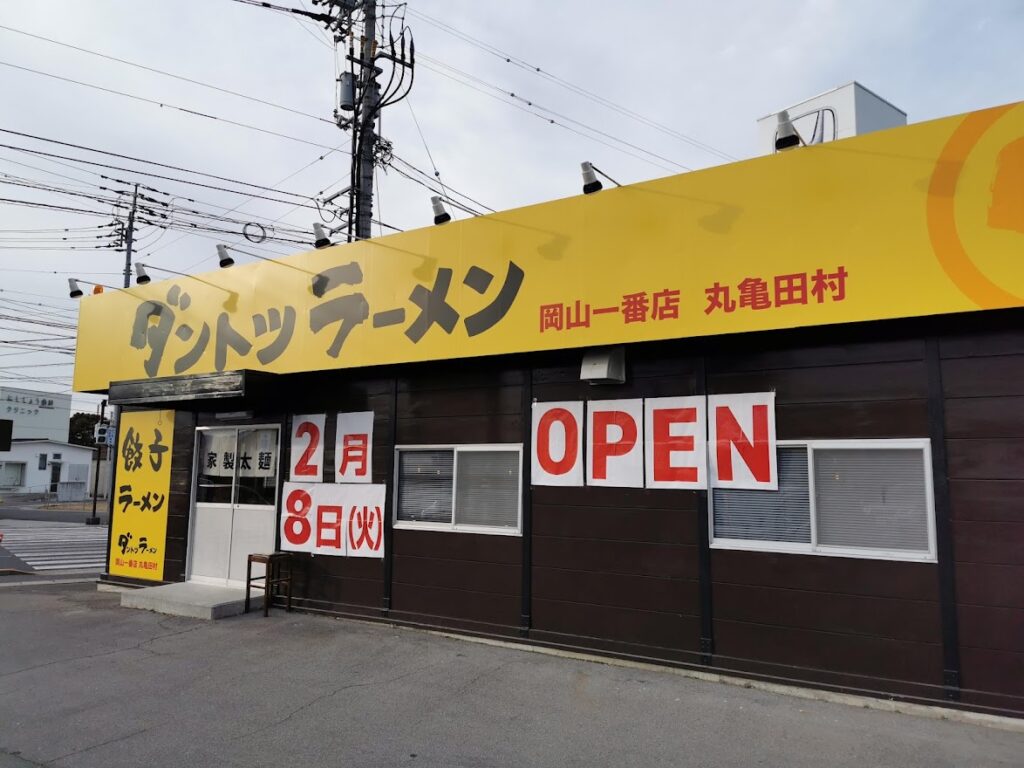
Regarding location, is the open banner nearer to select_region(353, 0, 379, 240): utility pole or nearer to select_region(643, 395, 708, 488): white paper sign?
select_region(643, 395, 708, 488): white paper sign

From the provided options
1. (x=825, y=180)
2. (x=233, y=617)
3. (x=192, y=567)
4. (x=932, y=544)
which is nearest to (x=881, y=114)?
(x=825, y=180)

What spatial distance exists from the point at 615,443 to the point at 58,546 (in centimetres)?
2045

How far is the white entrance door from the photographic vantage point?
9773 mm

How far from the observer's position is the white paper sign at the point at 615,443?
22.2ft

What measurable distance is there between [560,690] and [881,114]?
26.1 feet

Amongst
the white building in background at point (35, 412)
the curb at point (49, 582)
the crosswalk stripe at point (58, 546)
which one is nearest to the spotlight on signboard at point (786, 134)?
the curb at point (49, 582)

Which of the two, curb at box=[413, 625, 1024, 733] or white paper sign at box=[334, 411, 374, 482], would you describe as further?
white paper sign at box=[334, 411, 374, 482]

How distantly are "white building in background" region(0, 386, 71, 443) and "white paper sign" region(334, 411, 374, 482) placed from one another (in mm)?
64181

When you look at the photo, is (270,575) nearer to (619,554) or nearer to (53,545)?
(619,554)

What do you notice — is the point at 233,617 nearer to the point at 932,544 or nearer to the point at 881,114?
the point at 932,544

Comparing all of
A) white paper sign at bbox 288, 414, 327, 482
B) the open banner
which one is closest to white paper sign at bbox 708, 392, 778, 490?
the open banner

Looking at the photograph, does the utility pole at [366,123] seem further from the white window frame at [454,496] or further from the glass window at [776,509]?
the glass window at [776,509]

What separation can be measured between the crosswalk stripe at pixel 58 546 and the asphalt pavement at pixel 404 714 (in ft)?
34.0

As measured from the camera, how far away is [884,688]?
17.6 ft
